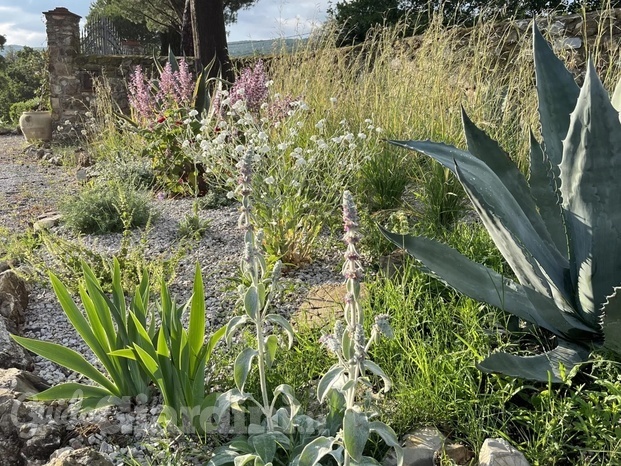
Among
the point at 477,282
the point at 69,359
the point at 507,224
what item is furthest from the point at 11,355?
the point at 507,224

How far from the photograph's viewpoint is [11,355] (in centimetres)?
205

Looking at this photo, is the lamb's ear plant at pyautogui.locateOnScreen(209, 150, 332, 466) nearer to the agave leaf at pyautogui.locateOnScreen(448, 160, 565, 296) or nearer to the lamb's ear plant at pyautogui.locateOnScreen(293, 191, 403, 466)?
the lamb's ear plant at pyautogui.locateOnScreen(293, 191, 403, 466)

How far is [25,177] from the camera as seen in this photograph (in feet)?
22.1

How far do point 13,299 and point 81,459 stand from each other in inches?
57.5

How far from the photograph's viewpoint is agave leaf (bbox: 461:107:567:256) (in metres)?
2.01

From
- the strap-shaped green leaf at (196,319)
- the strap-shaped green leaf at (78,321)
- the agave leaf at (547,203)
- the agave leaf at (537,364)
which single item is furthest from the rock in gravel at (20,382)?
the agave leaf at (547,203)

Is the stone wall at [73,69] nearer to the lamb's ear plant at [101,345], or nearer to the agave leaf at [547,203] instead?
the lamb's ear plant at [101,345]

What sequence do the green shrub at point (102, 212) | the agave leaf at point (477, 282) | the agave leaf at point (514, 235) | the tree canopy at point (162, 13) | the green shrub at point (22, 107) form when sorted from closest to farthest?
the agave leaf at point (514, 235), the agave leaf at point (477, 282), the green shrub at point (102, 212), the green shrub at point (22, 107), the tree canopy at point (162, 13)

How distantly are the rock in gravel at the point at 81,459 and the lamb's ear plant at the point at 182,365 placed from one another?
201 millimetres

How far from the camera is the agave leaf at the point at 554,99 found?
191 cm

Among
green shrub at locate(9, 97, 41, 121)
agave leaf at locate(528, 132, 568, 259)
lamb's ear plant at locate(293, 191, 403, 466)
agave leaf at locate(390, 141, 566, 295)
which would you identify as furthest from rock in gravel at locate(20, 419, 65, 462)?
green shrub at locate(9, 97, 41, 121)

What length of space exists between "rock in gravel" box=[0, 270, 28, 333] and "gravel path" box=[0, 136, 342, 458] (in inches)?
2.0

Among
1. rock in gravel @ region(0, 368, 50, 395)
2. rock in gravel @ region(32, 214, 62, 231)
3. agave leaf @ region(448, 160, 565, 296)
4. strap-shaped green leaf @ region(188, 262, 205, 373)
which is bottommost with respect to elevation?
rock in gravel @ region(0, 368, 50, 395)

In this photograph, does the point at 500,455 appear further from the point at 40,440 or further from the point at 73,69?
the point at 73,69
